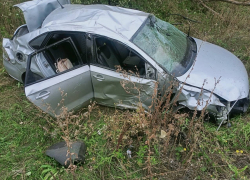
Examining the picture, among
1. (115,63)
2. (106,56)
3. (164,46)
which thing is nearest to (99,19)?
(106,56)

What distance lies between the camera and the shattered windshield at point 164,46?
346 centimetres

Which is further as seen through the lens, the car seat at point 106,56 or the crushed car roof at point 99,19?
the car seat at point 106,56

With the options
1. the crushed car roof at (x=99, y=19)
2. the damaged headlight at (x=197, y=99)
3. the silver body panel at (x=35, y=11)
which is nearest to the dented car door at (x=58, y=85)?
the crushed car roof at (x=99, y=19)

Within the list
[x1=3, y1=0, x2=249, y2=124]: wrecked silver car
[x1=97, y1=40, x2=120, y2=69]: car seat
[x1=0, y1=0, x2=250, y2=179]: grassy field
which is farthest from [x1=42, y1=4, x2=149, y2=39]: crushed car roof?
[x1=0, y1=0, x2=250, y2=179]: grassy field

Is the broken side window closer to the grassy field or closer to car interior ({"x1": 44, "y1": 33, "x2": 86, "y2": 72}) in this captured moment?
car interior ({"x1": 44, "y1": 33, "x2": 86, "y2": 72})

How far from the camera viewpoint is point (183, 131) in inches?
133

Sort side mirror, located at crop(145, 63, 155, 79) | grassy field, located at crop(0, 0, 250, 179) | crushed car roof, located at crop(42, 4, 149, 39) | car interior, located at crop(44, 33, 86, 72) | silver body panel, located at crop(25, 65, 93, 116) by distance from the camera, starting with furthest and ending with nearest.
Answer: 1. car interior, located at crop(44, 33, 86, 72)
2. crushed car roof, located at crop(42, 4, 149, 39)
3. side mirror, located at crop(145, 63, 155, 79)
4. silver body panel, located at crop(25, 65, 93, 116)
5. grassy field, located at crop(0, 0, 250, 179)

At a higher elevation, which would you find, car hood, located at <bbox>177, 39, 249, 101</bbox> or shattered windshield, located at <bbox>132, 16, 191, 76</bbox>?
shattered windshield, located at <bbox>132, 16, 191, 76</bbox>

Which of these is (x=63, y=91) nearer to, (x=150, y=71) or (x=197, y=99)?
(x=150, y=71)

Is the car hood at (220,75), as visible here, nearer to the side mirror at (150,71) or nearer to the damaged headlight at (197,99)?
the damaged headlight at (197,99)

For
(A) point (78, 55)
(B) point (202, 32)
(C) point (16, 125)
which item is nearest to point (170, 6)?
(B) point (202, 32)

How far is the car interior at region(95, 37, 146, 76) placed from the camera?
355cm

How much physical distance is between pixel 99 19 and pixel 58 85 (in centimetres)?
120

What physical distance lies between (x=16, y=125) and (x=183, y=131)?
8.80ft
